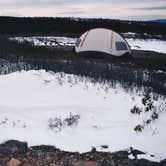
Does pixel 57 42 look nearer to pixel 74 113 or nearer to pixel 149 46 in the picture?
pixel 149 46

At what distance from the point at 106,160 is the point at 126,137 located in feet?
3.07

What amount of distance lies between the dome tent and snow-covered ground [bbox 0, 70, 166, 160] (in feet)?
30.6

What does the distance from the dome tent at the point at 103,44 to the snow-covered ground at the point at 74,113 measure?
30.6ft

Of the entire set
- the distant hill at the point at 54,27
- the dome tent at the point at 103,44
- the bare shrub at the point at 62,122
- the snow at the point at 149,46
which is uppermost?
the dome tent at the point at 103,44

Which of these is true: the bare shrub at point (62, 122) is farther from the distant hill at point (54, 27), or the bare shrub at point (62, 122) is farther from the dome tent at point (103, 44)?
the distant hill at point (54, 27)

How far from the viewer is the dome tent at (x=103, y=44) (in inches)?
803

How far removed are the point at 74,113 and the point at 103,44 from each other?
11623mm

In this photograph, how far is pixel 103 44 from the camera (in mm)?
20422

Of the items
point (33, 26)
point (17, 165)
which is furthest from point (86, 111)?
point (33, 26)

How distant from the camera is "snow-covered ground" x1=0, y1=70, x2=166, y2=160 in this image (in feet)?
26.9

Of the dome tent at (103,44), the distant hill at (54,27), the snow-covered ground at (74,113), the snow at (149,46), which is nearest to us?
the snow-covered ground at (74,113)

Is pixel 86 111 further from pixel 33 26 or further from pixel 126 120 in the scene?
pixel 33 26

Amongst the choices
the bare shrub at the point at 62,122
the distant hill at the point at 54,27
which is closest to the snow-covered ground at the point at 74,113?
the bare shrub at the point at 62,122

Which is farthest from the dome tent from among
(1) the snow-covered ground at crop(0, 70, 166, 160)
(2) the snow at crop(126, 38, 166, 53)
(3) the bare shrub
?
(2) the snow at crop(126, 38, 166, 53)
